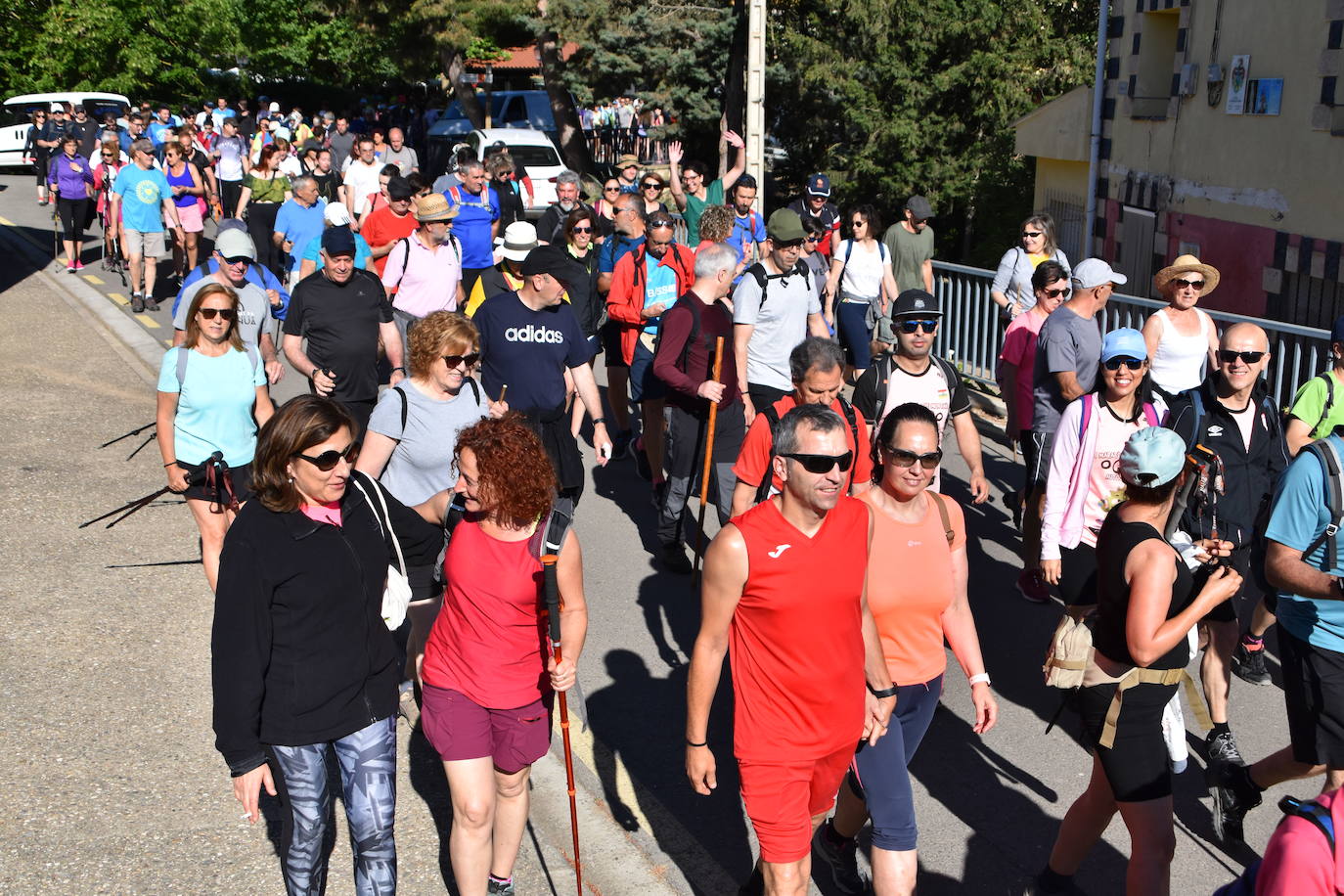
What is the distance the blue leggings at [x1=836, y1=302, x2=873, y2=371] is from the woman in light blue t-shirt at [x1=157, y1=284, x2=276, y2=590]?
223 inches

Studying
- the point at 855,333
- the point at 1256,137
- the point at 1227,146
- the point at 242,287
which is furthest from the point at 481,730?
the point at 1227,146

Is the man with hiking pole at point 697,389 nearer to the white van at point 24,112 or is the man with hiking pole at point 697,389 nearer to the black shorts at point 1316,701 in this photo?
the black shorts at point 1316,701

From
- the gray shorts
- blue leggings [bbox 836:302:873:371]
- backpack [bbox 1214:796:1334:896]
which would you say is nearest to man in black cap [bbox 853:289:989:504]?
backpack [bbox 1214:796:1334:896]

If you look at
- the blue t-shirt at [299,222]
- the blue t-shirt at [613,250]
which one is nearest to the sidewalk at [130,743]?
the blue t-shirt at [299,222]

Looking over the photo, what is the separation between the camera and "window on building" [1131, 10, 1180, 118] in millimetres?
16422

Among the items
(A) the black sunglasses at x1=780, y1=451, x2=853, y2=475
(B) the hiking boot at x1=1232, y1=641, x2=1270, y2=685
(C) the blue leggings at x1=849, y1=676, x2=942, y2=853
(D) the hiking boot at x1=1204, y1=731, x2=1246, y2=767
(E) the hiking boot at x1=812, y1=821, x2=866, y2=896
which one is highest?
(A) the black sunglasses at x1=780, y1=451, x2=853, y2=475

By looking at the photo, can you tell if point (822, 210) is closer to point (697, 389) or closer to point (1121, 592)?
point (697, 389)

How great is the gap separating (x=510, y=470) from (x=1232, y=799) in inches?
120

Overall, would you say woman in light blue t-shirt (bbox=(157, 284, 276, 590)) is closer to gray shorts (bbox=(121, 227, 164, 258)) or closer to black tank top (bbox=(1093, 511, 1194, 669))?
black tank top (bbox=(1093, 511, 1194, 669))

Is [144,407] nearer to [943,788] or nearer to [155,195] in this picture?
[155,195]

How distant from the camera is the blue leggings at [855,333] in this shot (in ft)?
36.7

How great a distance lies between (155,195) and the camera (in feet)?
51.2

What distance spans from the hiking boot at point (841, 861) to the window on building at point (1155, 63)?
1367cm

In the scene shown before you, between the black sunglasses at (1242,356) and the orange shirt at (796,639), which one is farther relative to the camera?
the black sunglasses at (1242,356)
